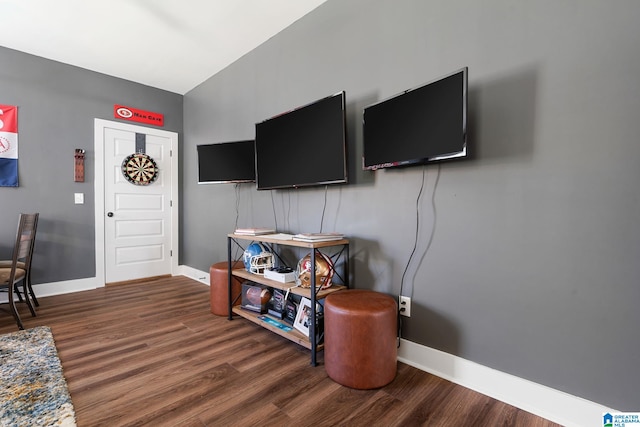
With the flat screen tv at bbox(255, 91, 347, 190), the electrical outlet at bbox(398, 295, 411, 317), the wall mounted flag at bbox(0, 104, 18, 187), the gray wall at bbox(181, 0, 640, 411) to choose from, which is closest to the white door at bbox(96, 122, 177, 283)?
the wall mounted flag at bbox(0, 104, 18, 187)

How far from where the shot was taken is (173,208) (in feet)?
13.9

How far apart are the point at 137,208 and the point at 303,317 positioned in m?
3.04

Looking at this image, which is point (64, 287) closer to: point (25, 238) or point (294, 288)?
point (25, 238)

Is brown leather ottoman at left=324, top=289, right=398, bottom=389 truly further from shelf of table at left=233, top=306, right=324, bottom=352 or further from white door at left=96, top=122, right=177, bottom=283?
white door at left=96, top=122, right=177, bottom=283

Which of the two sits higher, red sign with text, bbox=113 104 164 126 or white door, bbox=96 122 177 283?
red sign with text, bbox=113 104 164 126

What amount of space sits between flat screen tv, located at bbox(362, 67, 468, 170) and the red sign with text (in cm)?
340

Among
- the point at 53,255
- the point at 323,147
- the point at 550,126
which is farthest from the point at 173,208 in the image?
the point at 550,126

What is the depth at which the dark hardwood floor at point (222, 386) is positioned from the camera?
54.1 inches

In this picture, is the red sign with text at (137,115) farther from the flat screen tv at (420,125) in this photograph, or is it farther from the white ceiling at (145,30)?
the flat screen tv at (420,125)

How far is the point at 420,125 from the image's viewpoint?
1.59 m

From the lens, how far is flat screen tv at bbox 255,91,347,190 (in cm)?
201

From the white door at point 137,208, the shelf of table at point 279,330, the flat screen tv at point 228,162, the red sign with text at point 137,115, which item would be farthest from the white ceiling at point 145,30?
the shelf of table at point 279,330

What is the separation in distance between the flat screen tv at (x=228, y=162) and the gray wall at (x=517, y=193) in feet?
3.52

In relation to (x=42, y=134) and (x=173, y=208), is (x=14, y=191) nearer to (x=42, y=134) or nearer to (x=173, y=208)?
(x=42, y=134)
